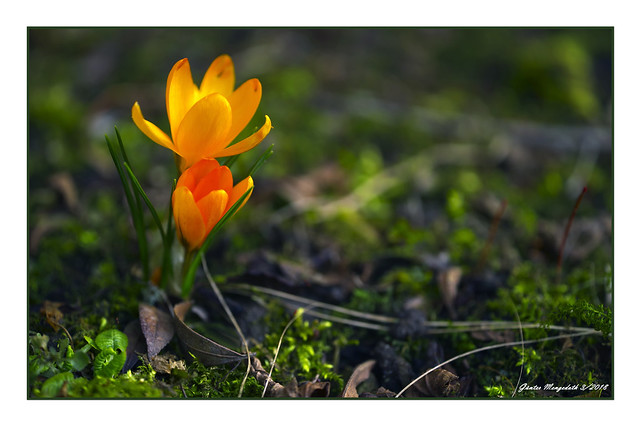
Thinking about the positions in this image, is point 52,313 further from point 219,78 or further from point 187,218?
point 219,78

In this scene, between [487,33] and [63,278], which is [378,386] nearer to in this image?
[63,278]

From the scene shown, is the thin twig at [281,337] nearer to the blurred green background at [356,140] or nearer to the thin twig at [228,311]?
the thin twig at [228,311]

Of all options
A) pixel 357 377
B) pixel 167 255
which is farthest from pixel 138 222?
pixel 357 377

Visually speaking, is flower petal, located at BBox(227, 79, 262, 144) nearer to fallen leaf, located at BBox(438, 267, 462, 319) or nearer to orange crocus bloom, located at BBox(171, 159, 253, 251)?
orange crocus bloom, located at BBox(171, 159, 253, 251)

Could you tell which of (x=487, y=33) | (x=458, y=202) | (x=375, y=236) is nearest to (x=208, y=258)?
(x=375, y=236)

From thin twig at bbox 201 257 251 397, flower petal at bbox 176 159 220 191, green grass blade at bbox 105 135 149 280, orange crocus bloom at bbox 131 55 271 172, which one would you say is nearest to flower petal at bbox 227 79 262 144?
orange crocus bloom at bbox 131 55 271 172
